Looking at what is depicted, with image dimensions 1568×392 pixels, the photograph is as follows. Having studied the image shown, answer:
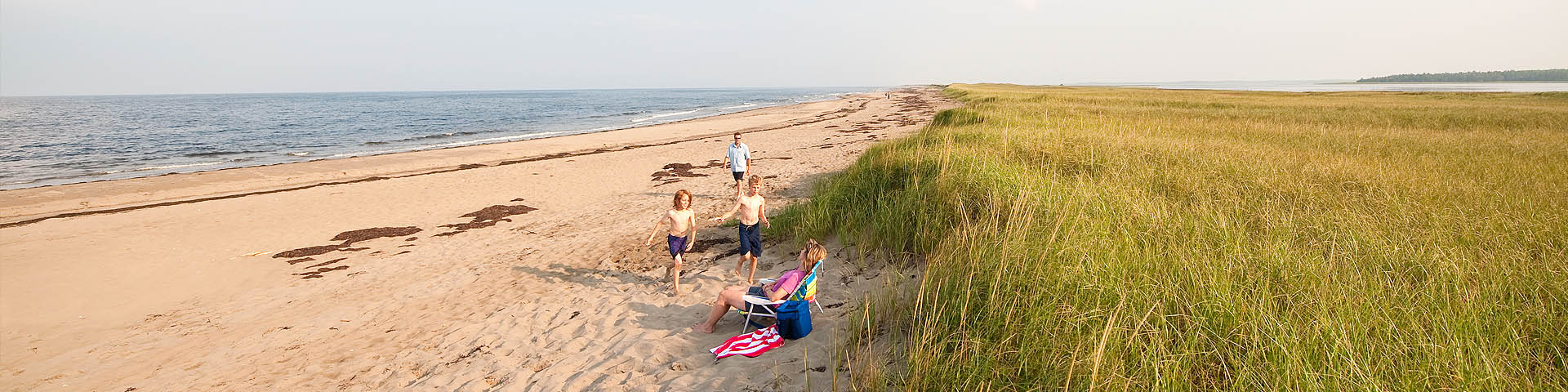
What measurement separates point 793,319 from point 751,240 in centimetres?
239

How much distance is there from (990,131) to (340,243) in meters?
12.5

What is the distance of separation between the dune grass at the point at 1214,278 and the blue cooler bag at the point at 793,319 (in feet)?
1.66

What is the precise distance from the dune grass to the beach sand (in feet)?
Answer: 2.92

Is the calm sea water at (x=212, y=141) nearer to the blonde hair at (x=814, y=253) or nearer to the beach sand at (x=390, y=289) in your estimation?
the beach sand at (x=390, y=289)

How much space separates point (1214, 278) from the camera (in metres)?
3.70

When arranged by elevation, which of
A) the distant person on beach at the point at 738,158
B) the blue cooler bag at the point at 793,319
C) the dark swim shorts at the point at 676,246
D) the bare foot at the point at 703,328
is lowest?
the bare foot at the point at 703,328

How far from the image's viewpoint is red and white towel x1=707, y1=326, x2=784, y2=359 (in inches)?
186

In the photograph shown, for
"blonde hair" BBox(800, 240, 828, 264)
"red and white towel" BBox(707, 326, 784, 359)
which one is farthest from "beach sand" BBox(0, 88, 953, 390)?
"blonde hair" BBox(800, 240, 828, 264)

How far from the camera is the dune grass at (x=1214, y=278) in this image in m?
3.02

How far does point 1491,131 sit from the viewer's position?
43.4ft

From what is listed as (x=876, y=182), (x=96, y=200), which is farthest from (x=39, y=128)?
(x=876, y=182)

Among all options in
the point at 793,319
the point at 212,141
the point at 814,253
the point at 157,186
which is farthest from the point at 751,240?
the point at 212,141

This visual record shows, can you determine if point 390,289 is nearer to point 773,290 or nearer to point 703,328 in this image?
point 703,328

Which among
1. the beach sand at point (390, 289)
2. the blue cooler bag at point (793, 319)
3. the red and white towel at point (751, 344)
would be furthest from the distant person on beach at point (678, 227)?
the blue cooler bag at point (793, 319)
